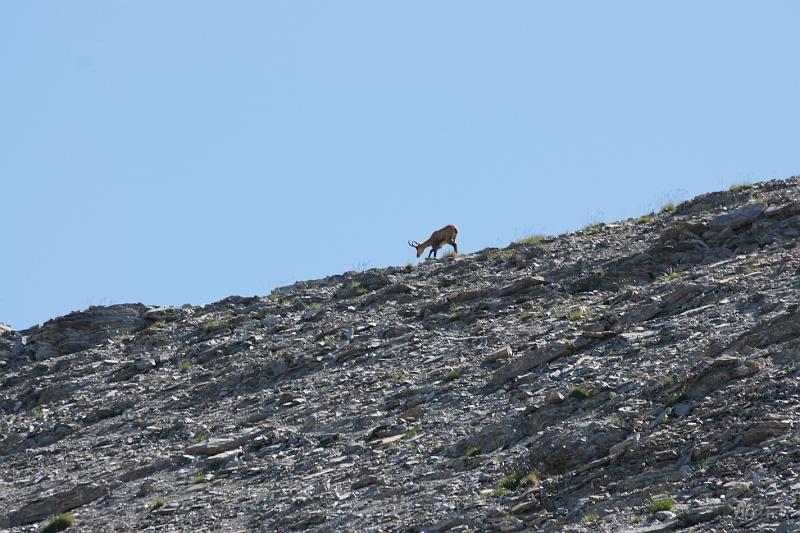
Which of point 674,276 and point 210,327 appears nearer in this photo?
point 674,276

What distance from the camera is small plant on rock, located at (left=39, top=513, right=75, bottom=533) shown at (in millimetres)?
20062

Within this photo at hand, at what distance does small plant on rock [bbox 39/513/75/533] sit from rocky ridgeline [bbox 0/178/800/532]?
0.91 feet

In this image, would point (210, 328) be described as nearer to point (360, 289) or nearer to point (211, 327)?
point (211, 327)

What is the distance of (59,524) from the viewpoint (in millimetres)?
20125

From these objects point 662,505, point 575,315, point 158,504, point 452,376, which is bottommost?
point 662,505

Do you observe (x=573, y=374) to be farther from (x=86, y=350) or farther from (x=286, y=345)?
(x=86, y=350)

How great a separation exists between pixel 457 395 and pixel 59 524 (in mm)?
6648

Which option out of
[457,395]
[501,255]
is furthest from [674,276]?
[501,255]

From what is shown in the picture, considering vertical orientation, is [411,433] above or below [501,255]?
below

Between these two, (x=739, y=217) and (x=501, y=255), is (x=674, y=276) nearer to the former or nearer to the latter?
(x=739, y=217)

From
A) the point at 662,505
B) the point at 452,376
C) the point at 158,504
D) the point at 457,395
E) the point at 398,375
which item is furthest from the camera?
the point at 398,375

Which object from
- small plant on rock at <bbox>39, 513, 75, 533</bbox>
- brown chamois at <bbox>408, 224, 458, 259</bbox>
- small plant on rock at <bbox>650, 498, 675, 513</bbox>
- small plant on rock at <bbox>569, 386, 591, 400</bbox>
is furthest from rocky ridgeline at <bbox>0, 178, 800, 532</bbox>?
brown chamois at <bbox>408, 224, 458, 259</bbox>

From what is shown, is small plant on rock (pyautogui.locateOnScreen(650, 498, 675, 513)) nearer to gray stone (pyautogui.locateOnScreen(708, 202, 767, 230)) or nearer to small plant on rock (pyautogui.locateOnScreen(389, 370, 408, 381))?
small plant on rock (pyautogui.locateOnScreen(389, 370, 408, 381))

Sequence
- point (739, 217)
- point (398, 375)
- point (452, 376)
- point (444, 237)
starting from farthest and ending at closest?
point (444, 237) → point (739, 217) → point (398, 375) → point (452, 376)
